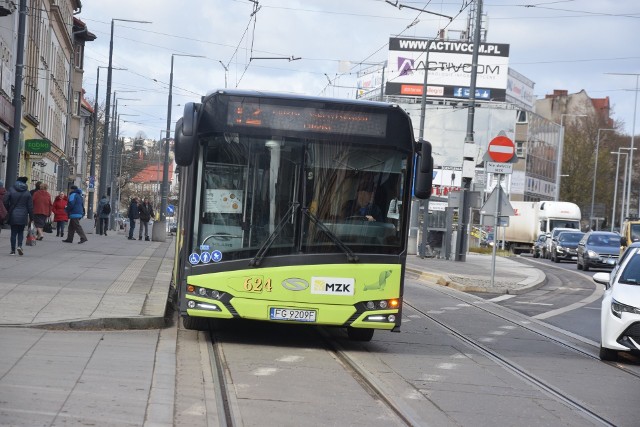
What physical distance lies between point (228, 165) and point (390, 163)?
72.4 inches

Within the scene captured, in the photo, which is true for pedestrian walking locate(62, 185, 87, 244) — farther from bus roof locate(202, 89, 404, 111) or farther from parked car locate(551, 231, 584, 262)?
parked car locate(551, 231, 584, 262)

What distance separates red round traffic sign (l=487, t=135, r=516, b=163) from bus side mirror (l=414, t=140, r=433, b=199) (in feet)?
41.5

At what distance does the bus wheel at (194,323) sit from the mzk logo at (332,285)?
6.41 ft

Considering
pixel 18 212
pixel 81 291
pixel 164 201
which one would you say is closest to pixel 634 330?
pixel 81 291

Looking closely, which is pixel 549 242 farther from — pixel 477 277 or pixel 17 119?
pixel 17 119

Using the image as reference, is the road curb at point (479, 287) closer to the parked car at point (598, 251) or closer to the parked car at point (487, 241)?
the parked car at point (598, 251)

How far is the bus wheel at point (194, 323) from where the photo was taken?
1370cm

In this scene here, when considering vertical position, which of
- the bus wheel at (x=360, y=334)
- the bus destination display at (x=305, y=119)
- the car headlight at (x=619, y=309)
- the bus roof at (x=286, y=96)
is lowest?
the bus wheel at (x=360, y=334)

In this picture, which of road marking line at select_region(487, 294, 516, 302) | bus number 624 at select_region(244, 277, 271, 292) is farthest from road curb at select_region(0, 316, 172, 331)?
road marking line at select_region(487, 294, 516, 302)

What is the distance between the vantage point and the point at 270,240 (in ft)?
40.9

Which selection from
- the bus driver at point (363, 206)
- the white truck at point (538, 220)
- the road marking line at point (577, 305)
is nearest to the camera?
the bus driver at point (363, 206)

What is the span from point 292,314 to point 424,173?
217cm

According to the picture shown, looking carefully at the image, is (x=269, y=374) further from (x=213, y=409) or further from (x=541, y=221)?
(x=541, y=221)

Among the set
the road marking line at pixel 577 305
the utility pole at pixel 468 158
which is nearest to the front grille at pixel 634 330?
the road marking line at pixel 577 305
